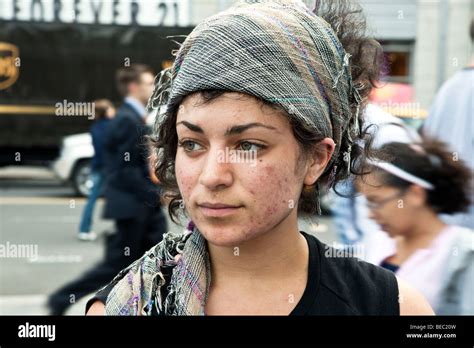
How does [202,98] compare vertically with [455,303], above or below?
above

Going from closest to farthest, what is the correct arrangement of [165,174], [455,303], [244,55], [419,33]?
[244,55] < [165,174] < [455,303] < [419,33]

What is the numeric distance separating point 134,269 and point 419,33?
408cm

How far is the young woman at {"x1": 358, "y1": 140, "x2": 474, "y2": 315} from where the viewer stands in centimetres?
242

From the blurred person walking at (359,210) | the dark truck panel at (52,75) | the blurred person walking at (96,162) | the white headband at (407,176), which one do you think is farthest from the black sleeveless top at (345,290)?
the dark truck panel at (52,75)

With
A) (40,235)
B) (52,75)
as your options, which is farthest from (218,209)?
(52,75)

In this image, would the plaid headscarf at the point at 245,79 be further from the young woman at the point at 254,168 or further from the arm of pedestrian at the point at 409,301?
the arm of pedestrian at the point at 409,301

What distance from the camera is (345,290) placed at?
131cm

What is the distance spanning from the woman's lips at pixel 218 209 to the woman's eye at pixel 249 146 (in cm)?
10

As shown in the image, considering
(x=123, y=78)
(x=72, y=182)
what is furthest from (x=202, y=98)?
(x=72, y=182)

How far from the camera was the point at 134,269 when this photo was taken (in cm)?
131

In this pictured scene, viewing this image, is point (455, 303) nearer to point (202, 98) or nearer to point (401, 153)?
point (401, 153)

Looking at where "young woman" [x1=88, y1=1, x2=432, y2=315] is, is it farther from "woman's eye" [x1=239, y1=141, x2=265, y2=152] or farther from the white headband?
the white headband

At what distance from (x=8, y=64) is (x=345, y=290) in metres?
7.61

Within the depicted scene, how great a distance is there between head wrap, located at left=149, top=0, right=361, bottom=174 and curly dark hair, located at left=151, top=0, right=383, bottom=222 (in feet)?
0.47
